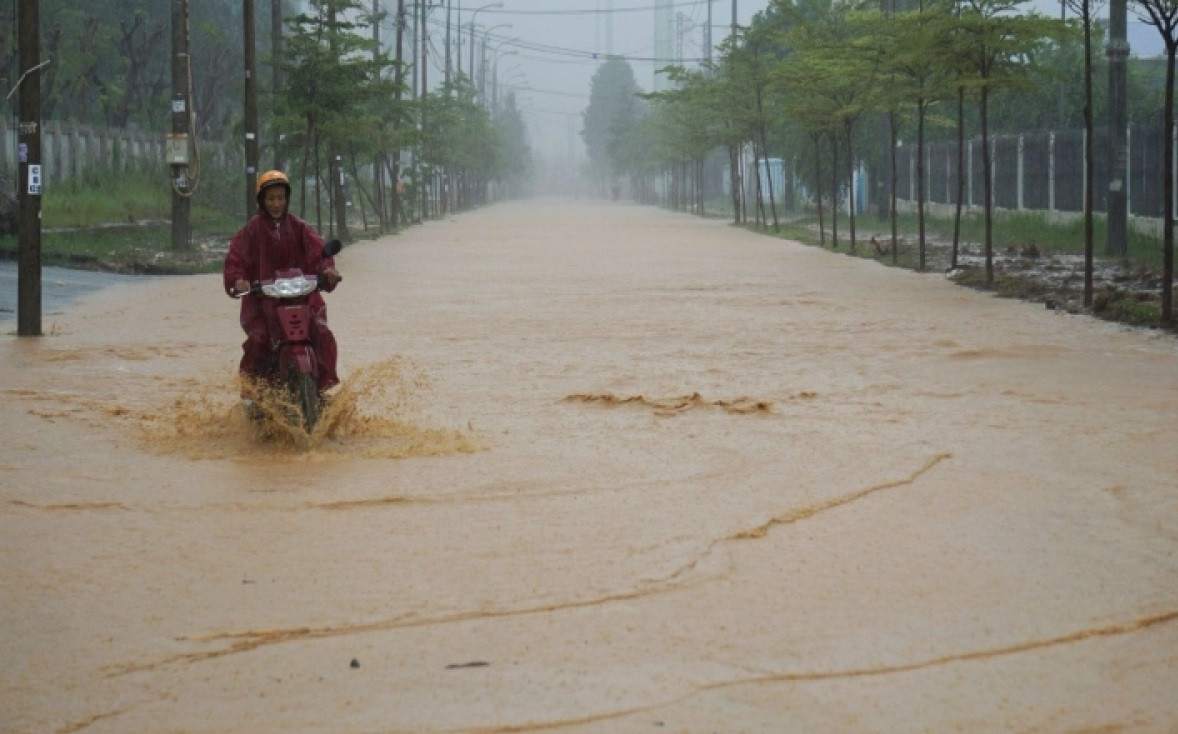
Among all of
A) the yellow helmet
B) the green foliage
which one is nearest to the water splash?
the yellow helmet

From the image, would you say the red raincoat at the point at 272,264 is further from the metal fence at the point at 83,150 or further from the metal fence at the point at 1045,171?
the metal fence at the point at 83,150

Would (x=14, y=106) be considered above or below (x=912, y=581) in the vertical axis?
above

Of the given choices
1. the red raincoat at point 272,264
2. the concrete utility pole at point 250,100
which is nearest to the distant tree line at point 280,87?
the concrete utility pole at point 250,100

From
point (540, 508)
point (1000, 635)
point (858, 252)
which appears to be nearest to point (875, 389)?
point (540, 508)

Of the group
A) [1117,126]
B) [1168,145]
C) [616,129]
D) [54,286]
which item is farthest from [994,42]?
[616,129]

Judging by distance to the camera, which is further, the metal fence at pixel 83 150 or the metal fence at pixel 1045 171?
the metal fence at pixel 83 150

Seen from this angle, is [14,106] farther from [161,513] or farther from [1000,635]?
[1000,635]

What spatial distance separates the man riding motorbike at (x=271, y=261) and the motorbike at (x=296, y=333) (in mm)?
82

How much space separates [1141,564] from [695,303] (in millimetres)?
14530

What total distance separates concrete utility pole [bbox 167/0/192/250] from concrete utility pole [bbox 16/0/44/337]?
12.1 metres

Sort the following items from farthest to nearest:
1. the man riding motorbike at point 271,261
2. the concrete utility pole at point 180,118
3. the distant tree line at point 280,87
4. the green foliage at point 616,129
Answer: the green foliage at point 616,129, the distant tree line at point 280,87, the concrete utility pole at point 180,118, the man riding motorbike at point 271,261

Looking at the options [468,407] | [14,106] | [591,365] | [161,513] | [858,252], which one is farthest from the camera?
[14,106]

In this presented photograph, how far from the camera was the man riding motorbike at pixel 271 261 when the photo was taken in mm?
10797

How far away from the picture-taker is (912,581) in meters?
7.17
